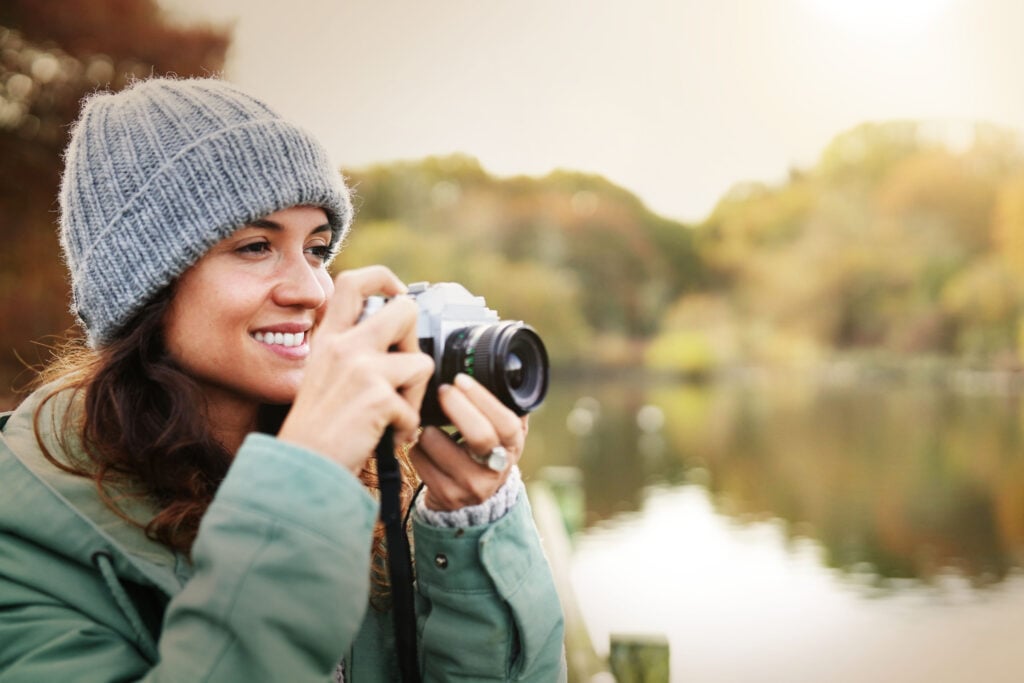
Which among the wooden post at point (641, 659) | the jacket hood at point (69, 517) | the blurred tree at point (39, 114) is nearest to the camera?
the jacket hood at point (69, 517)

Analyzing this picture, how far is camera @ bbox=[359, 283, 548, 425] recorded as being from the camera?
3.31ft

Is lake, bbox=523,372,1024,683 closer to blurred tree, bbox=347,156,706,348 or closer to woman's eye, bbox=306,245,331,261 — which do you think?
blurred tree, bbox=347,156,706,348

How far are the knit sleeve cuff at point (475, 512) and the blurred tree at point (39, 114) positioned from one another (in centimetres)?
530

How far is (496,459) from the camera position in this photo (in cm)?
101

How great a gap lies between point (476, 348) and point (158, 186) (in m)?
0.41

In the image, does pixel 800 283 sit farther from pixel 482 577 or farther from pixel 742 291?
pixel 482 577

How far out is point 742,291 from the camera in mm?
18922

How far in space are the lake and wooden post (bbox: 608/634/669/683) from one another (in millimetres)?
4678

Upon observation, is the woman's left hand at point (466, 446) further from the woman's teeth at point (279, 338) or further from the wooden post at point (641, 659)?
the wooden post at point (641, 659)

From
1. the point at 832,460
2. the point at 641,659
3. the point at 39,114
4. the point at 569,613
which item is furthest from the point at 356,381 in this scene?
the point at 832,460

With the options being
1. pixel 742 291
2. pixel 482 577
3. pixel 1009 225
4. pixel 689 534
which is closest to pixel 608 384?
pixel 742 291

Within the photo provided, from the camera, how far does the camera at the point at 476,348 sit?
1010 mm

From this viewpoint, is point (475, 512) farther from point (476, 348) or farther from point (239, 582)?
point (239, 582)

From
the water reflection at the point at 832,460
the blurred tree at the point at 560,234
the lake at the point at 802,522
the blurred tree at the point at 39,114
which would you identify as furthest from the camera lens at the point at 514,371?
the water reflection at the point at 832,460
